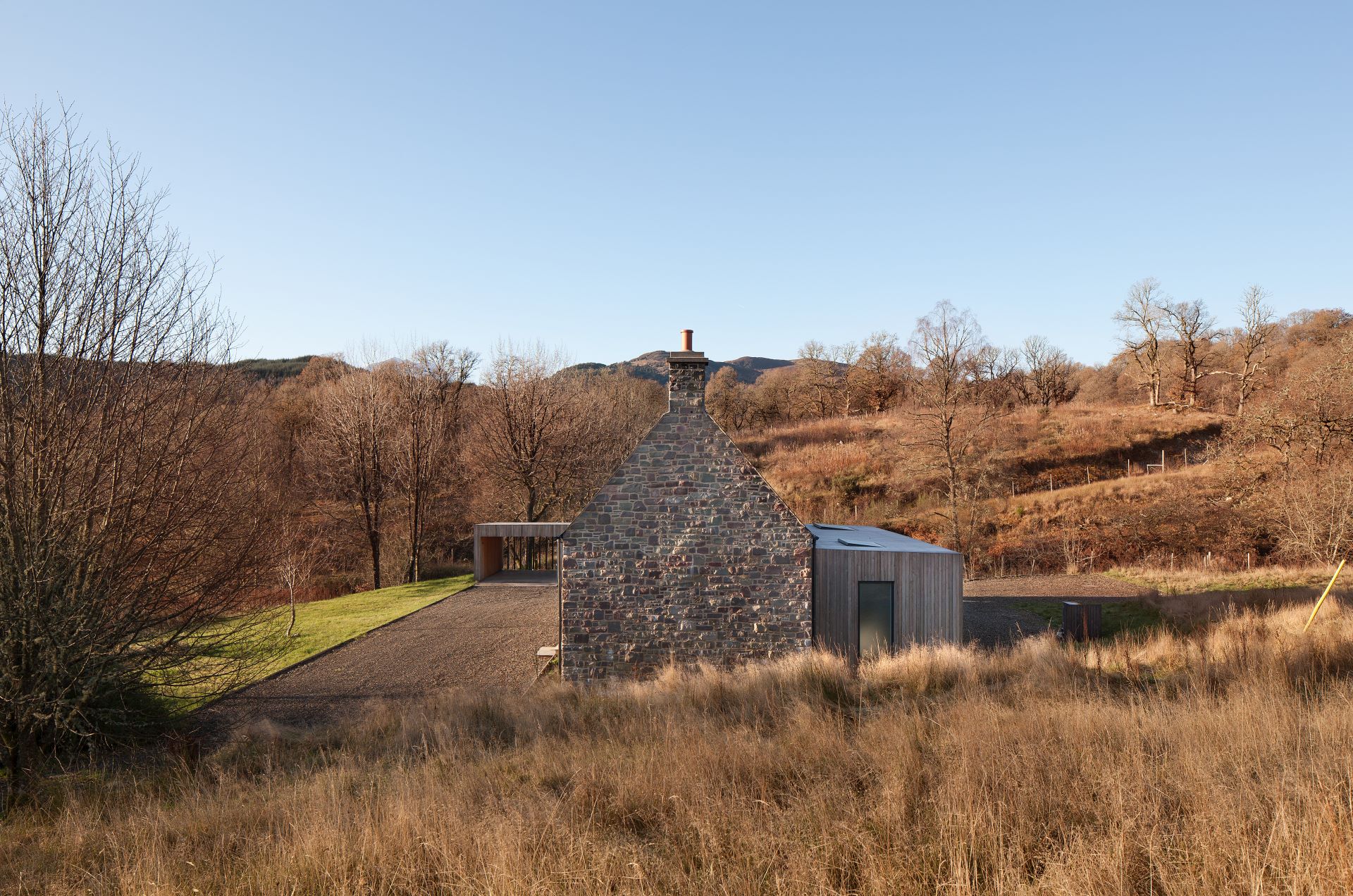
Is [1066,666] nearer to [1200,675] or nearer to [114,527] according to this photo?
[1200,675]

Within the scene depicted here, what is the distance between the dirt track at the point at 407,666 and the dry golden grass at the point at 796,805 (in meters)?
4.73

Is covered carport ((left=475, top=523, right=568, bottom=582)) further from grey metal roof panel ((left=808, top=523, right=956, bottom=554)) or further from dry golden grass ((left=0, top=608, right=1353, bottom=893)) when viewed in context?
dry golden grass ((left=0, top=608, right=1353, bottom=893))

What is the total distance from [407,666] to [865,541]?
11200mm

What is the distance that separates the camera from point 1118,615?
18.8 meters

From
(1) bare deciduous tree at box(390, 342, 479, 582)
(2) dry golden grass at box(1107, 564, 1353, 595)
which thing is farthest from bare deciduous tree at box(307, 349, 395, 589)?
(2) dry golden grass at box(1107, 564, 1353, 595)

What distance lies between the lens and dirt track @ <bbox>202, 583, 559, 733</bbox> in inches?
526

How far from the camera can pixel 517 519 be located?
113ft

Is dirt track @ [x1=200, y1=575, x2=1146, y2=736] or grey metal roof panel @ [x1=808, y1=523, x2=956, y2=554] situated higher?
grey metal roof panel @ [x1=808, y1=523, x2=956, y2=554]

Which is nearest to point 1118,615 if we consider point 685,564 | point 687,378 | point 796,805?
point 685,564

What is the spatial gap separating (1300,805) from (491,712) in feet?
28.8

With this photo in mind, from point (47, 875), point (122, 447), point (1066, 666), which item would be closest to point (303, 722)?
point (122, 447)

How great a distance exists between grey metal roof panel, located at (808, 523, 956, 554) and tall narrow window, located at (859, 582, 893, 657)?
80 cm

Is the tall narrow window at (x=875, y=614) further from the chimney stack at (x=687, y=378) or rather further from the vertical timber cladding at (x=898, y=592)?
the chimney stack at (x=687, y=378)

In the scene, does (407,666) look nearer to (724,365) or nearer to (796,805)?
(796,805)
